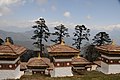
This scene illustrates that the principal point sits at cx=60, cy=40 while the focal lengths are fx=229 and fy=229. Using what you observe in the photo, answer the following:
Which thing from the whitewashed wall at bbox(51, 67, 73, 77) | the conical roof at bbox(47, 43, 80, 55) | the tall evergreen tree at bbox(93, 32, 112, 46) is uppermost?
the tall evergreen tree at bbox(93, 32, 112, 46)

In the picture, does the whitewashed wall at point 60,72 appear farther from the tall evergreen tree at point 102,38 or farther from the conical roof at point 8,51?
the tall evergreen tree at point 102,38

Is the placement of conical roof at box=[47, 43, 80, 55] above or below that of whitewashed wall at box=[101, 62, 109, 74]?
above

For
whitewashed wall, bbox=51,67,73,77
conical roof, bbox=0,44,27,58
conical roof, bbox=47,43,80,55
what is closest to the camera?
conical roof, bbox=0,44,27,58

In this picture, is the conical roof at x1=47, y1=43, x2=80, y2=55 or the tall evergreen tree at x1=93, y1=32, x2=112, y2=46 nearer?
the conical roof at x1=47, y1=43, x2=80, y2=55

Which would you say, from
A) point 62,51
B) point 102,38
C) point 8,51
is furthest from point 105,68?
point 102,38

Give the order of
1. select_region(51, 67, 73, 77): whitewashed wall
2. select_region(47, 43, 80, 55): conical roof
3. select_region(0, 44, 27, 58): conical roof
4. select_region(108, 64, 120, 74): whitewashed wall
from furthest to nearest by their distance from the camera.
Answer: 1. select_region(108, 64, 120, 74): whitewashed wall
2. select_region(51, 67, 73, 77): whitewashed wall
3. select_region(47, 43, 80, 55): conical roof
4. select_region(0, 44, 27, 58): conical roof

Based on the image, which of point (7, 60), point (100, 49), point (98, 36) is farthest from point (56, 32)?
point (7, 60)

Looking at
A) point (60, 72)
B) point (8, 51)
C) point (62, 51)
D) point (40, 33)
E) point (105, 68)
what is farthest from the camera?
point (40, 33)

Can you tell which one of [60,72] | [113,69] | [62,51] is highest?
[62,51]

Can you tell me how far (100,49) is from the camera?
71.7ft

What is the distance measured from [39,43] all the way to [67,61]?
2931 centimetres

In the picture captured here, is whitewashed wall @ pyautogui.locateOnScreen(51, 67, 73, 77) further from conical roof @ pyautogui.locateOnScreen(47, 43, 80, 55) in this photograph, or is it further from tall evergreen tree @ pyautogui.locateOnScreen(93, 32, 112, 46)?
tall evergreen tree @ pyautogui.locateOnScreen(93, 32, 112, 46)

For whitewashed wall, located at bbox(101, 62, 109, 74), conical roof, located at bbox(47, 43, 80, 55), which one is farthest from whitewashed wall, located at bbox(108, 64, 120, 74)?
conical roof, located at bbox(47, 43, 80, 55)

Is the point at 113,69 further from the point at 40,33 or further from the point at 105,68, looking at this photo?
the point at 40,33
